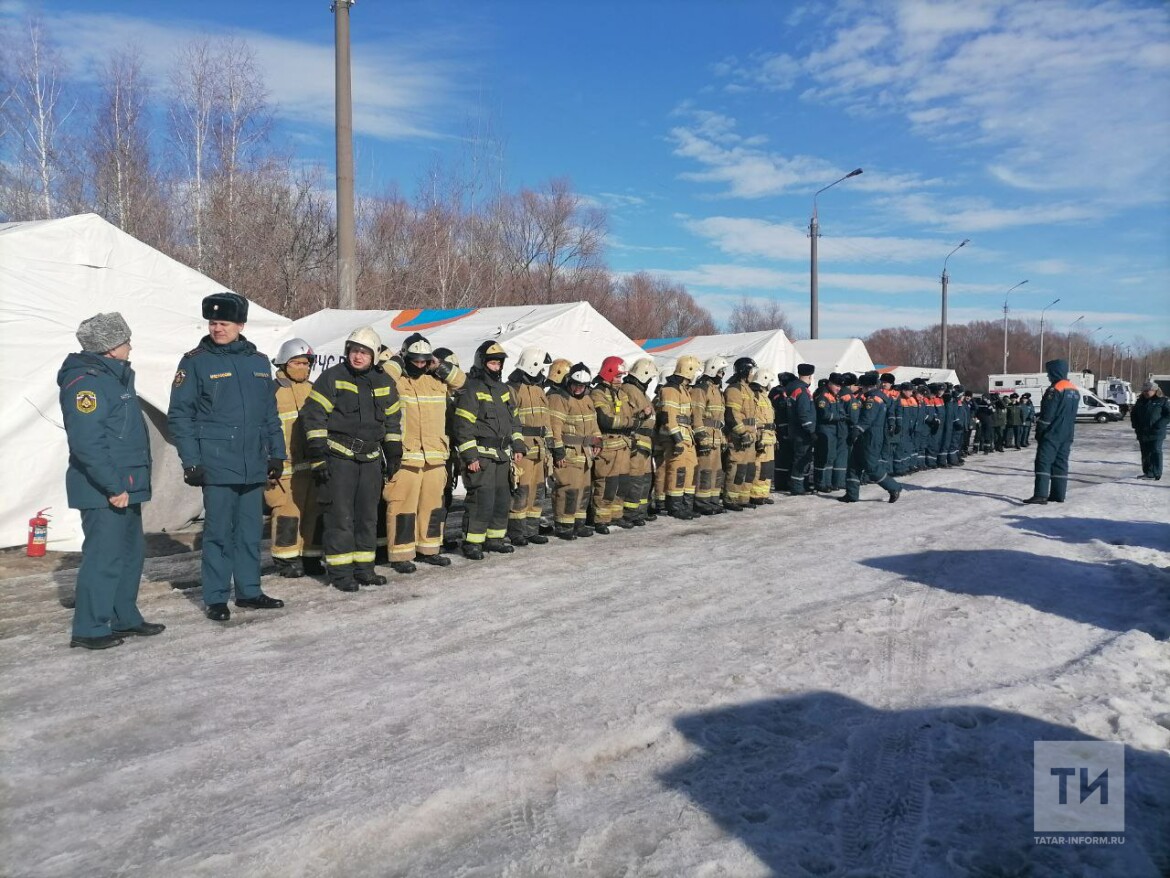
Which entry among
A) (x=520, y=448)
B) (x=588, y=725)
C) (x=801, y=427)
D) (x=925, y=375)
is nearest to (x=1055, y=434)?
(x=801, y=427)

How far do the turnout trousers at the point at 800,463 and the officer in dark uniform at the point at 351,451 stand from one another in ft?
26.5

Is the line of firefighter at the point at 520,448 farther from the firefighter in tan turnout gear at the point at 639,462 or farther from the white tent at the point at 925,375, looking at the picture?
the white tent at the point at 925,375

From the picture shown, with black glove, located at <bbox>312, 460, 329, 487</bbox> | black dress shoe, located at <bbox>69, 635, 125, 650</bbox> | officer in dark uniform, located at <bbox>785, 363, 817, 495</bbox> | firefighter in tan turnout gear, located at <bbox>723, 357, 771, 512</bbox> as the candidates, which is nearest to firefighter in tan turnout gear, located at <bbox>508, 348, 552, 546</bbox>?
black glove, located at <bbox>312, 460, 329, 487</bbox>

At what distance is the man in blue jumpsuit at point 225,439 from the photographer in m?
5.52

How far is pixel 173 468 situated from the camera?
9.25m

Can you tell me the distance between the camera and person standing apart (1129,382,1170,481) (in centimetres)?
1545

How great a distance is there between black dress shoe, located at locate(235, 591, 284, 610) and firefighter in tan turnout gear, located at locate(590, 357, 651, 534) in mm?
4373

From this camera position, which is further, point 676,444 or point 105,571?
point 676,444

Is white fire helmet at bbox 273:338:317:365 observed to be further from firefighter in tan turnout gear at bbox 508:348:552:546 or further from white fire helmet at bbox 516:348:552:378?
white fire helmet at bbox 516:348:552:378

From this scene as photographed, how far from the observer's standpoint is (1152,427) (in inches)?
616

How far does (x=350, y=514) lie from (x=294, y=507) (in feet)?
2.82

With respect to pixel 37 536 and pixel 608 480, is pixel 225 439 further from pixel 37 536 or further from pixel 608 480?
pixel 608 480

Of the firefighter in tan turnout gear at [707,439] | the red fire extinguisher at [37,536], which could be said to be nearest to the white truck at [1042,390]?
the firefighter in tan turnout gear at [707,439]

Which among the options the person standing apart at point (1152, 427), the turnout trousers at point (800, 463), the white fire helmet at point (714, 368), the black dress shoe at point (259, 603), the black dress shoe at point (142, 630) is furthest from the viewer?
the person standing apart at point (1152, 427)
